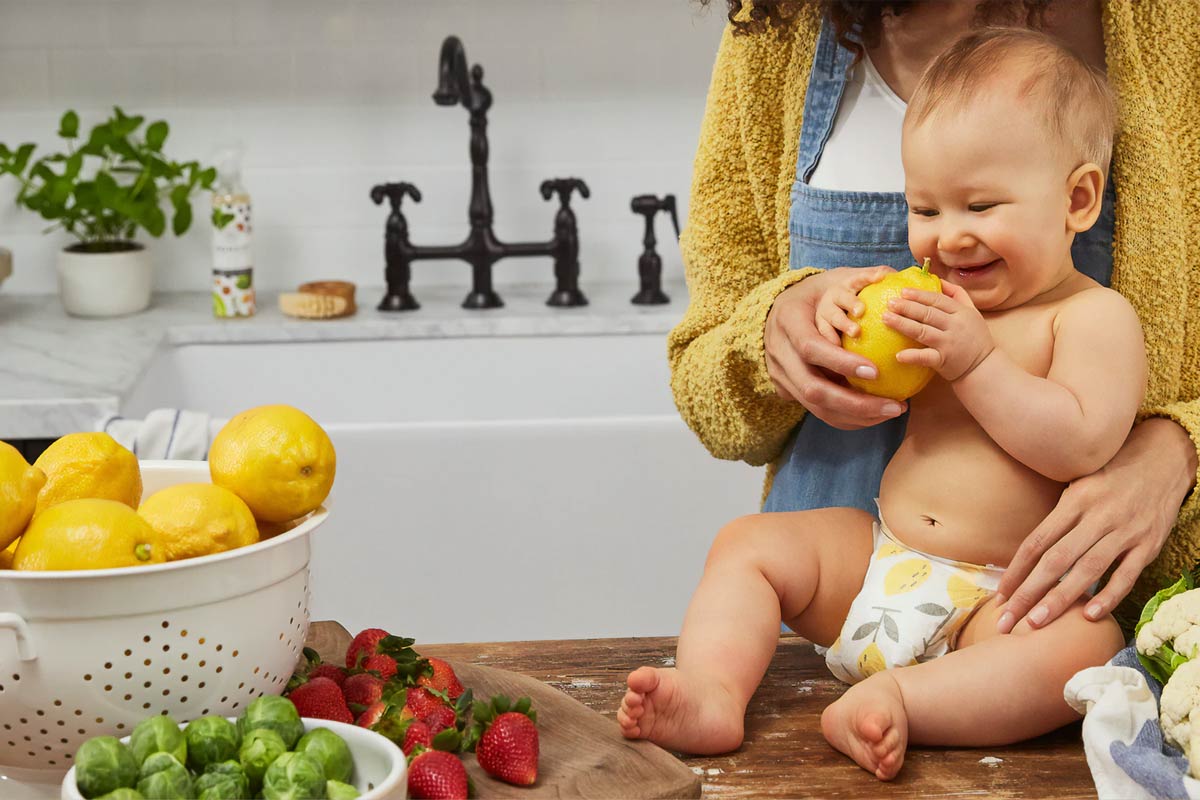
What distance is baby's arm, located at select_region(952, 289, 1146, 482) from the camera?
38.1 inches

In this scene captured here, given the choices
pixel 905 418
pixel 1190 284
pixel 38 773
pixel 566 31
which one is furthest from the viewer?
pixel 566 31

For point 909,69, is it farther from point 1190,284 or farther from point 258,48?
point 258,48

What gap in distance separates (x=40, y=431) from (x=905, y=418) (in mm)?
1279

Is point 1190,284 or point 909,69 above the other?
point 909,69

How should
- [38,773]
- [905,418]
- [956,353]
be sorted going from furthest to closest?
[905,418] < [956,353] < [38,773]

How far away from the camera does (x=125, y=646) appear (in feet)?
2.56

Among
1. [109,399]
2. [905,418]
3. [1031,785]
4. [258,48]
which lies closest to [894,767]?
[1031,785]

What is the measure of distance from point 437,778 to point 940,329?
18.0 inches

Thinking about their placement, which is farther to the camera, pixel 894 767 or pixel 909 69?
pixel 909 69

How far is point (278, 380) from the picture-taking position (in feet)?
8.09

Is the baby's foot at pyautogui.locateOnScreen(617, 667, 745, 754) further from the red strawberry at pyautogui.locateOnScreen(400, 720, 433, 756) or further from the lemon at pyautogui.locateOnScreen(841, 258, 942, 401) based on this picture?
the lemon at pyautogui.locateOnScreen(841, 258, 942, 401)

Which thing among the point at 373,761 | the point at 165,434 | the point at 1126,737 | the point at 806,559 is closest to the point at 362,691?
the point at 373,761

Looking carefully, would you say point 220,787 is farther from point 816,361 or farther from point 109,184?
point 109,184

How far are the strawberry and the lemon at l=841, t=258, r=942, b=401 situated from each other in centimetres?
35
